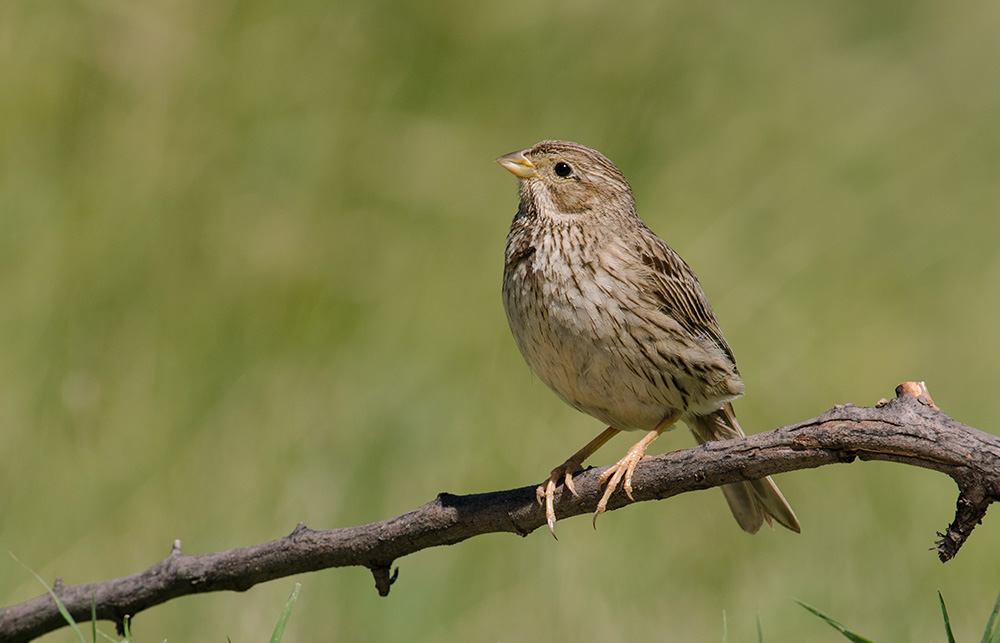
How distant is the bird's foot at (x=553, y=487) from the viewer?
141 inches

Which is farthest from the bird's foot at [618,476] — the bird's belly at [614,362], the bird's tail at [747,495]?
the bird's tail at [747,495]

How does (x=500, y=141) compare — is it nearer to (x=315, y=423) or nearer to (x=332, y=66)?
(x=332, y=66)

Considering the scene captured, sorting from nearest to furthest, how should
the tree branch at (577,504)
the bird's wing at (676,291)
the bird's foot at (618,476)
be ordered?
the tree branch at (577,504) < the bird's foot at (618,476) < the bird's wing at (676,291)

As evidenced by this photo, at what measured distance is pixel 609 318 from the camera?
13.6 feet

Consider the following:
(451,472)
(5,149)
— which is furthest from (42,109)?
(451,472)

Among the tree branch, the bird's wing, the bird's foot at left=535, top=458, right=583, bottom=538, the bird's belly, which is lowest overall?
the tree branch

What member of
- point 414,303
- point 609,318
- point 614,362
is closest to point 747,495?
point 614,362

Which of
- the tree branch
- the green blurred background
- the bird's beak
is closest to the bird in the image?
the bird's beak

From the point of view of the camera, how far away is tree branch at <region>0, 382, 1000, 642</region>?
2.77 meters

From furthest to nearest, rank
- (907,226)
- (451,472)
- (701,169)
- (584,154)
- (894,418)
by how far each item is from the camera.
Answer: (907,226) < (701,169) < (451,472) < (584,154) < (894,418)

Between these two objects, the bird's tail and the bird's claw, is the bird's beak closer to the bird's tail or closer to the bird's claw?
the bird's tail

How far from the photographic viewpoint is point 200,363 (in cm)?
627

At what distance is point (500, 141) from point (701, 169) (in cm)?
145

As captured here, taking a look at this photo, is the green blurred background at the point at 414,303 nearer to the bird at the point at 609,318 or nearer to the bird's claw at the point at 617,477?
the bird at the point at 609,318
